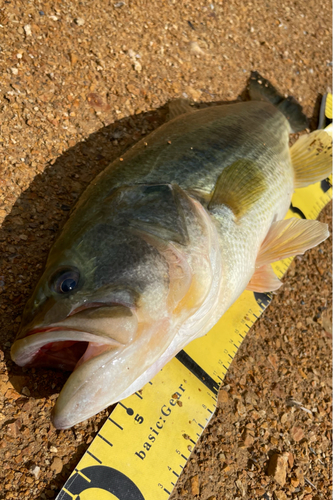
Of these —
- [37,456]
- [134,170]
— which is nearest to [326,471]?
[37,456]

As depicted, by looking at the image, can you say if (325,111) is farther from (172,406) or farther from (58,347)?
(58,347)

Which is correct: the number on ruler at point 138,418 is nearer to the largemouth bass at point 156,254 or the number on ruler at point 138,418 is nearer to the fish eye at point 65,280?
the largemouth bass at point 156,254

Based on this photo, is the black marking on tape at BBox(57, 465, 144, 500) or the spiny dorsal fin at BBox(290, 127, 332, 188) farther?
the spiny dorsal fin at BBox(290, 127, 332, 188)

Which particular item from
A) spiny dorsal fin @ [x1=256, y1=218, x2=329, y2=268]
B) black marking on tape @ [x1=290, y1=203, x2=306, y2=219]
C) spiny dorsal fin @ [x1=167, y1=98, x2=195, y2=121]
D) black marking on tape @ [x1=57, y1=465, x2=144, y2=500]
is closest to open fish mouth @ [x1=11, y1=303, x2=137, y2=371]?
black marking on tape @ [x1=57, y1=465, x2=144, y2=500]

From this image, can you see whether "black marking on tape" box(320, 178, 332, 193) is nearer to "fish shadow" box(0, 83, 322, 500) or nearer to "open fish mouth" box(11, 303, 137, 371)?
"fish shadow" box(0, 83, 322, 500)

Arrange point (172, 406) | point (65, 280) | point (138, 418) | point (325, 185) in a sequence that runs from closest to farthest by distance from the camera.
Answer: point (65, 280)
point (138, 418)
point (172, 406)
point (325, 185)


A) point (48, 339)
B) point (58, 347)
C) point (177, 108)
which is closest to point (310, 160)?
point (177, 108)

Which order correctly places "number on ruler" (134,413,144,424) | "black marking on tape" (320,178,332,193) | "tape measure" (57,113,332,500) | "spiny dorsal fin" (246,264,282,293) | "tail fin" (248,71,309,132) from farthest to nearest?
"black marking on tape" (320,178,332,193), "tail fin" (248,71,309,132), "spiny dorsal fin" (246,264,282,293), "number on ruler" (134,413,144,424), "tape measure" (57,113,332,500)
